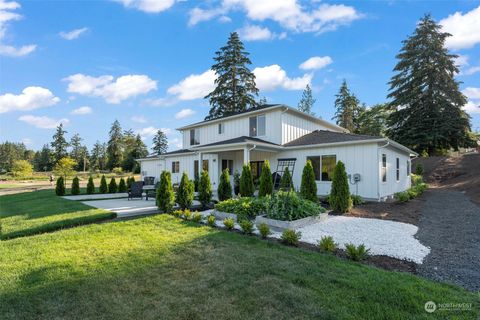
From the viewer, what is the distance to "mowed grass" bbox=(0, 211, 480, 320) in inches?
107

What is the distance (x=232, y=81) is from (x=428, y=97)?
21.4m

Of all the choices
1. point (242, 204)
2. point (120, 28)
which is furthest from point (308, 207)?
point (120, 28)

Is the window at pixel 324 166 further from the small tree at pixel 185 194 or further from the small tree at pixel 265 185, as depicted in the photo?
the small tree at pixel 185 194

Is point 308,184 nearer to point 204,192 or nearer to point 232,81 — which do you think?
point 204,192

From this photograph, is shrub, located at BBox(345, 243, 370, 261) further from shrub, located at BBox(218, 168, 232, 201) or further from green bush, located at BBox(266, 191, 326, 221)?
shrub, located at BBox(218, 168, 232, 201)

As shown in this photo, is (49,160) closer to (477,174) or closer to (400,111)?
(400,111)

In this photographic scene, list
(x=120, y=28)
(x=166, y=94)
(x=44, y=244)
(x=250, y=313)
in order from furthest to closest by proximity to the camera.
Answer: (x=166, y=94) → (x=120, y=28) → (x=44, y=244) → (x=250, y=313)

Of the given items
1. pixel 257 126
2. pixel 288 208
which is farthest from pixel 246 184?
pixel 257 126

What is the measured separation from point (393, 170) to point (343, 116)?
29.8 metres

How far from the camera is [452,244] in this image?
17.4 feet

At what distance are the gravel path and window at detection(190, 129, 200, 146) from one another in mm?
14848

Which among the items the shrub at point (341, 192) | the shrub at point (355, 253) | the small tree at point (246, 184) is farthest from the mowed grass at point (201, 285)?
the small tree at point (246, 184)

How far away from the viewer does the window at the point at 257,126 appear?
51.0 ft

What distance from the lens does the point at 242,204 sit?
25.9ft
